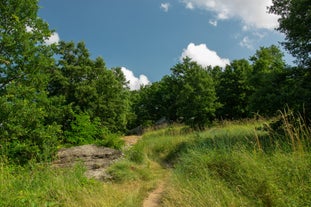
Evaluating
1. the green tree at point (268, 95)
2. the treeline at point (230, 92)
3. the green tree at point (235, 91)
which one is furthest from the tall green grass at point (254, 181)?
the green tree at point (235, 91)

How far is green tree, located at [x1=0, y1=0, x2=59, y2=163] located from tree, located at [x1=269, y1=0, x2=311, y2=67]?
28.3 ft

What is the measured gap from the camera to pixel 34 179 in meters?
5.30

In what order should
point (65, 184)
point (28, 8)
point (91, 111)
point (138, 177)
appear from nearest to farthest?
point (65, 184), point (138, 177), point (28, 8), point (91, 111)

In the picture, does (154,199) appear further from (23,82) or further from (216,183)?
(23,82)

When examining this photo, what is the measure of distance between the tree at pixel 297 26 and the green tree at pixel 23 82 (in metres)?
8.63

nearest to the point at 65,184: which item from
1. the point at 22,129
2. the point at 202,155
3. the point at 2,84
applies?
the point at 202,155

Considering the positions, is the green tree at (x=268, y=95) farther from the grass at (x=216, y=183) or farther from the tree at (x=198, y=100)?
the tree at (x=198, y=100)

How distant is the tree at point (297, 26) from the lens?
8198 mm

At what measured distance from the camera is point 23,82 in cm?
934

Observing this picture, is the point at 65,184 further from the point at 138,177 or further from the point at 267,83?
the point at 267,83

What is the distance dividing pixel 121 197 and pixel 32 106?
5481 millimetres

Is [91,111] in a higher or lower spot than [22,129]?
higher

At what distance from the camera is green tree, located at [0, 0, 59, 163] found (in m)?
8.48

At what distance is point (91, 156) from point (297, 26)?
8830mm
